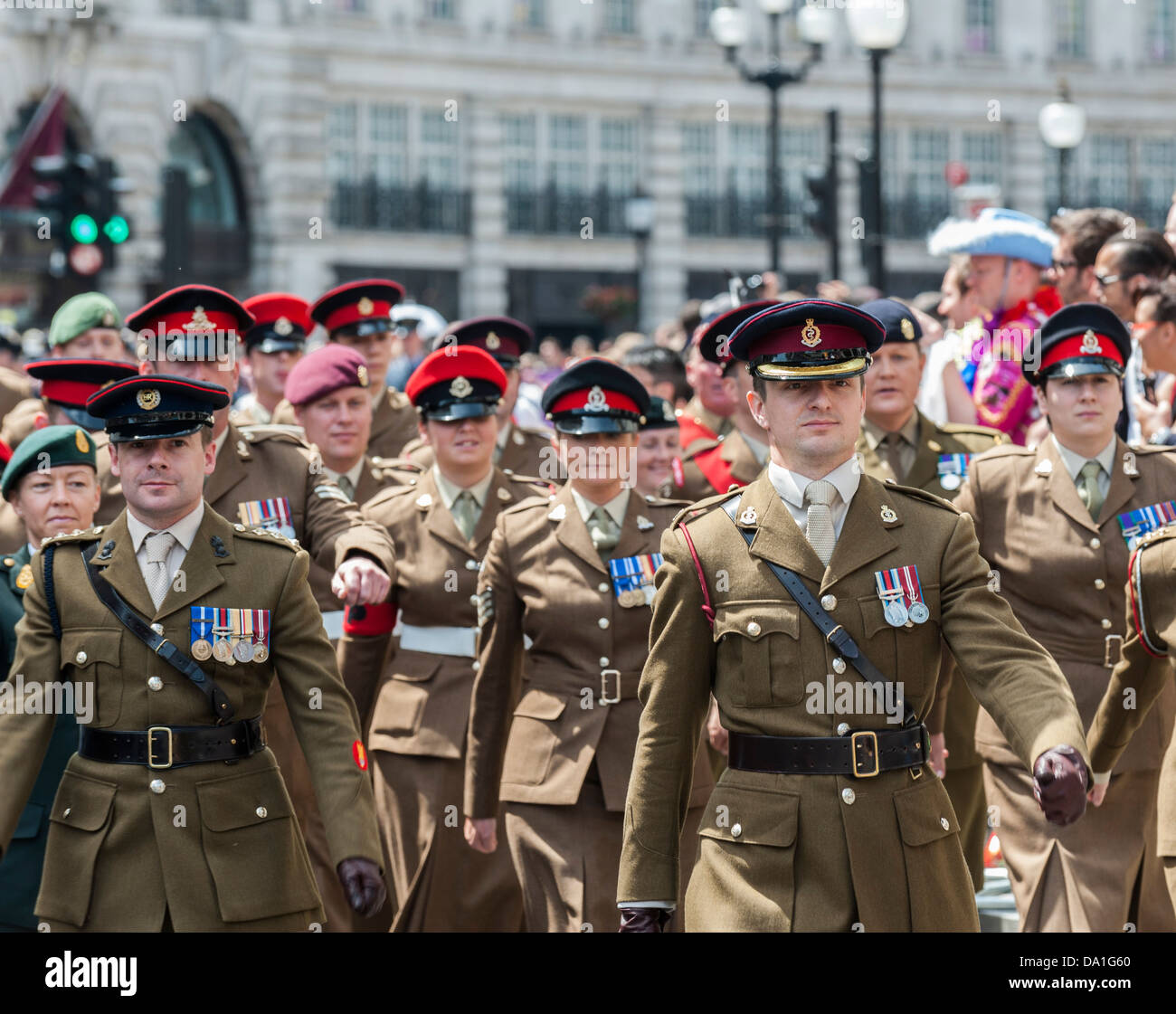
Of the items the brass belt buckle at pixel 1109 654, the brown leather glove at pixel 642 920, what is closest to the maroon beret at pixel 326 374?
the brass belt buckle at pixel 1109 654

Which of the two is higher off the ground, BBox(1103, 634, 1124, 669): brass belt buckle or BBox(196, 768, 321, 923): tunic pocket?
BBox(1103, 634, 1124, 669): brass belt buckle

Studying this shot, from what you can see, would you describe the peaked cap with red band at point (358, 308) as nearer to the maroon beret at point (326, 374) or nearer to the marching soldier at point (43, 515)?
the maroon beret at point (326, 374)

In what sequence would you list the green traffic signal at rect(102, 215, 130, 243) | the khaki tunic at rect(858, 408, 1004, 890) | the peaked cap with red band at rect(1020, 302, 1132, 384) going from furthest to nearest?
the green traffic signal at rect(102, 215, 130, 243)
the khaki tunic at rect(858, 408, 1004, 890)
the peaked cap with red band at rect(1020, 302, 1132, 384)

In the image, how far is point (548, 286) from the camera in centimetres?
3738

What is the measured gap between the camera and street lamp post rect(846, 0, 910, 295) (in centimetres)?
1546

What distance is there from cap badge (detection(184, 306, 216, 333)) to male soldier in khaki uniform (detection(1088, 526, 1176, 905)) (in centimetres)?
391

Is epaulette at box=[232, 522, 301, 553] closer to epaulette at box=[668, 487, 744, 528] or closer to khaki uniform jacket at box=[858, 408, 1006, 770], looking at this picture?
epaulette at box=[668, 487, 744, 528]

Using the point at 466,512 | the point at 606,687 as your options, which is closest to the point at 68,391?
the point at 466,512

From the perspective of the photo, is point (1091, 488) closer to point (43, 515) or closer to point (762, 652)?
point (762, 652)

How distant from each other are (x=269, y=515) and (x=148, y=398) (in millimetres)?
1856

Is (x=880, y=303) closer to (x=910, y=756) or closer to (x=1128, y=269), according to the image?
(x=1128, y=269)

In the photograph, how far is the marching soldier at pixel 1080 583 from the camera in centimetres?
717

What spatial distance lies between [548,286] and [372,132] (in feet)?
14.6

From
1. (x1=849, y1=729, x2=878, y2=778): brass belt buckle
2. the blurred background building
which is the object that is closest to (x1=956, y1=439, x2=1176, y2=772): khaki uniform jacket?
(x1=849, y1=729, x2=878, y2=778): brass belt buckle
